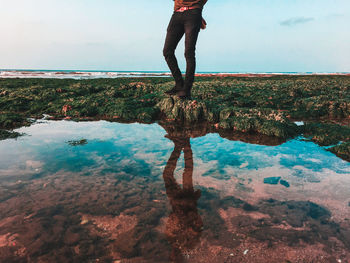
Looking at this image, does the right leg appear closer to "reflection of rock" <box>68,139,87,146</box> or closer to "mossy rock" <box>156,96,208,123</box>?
"mossy rock" <box>156,96,208,123</box>

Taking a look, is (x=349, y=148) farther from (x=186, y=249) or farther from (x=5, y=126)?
(x=5, y=126)

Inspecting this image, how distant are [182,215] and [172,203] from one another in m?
0.21

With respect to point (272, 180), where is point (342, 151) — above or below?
above

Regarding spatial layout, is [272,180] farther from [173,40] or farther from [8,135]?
[8,135]

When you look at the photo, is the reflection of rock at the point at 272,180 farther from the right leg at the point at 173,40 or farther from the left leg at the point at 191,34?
the right leg at the point at 173,40

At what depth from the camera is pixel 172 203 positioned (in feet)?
6.77

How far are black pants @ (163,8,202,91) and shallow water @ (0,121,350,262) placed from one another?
6.37 feet

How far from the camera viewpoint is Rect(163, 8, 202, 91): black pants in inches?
161

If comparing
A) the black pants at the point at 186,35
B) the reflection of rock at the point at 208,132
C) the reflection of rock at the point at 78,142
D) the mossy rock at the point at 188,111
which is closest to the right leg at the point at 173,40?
the black pants at the point at 186,35

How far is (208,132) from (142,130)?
1503 millimetres

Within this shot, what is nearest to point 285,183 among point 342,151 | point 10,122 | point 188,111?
point 342,151

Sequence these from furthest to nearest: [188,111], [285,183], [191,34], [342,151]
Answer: [188,111]
[191,34]
[342,151]
[285,183]

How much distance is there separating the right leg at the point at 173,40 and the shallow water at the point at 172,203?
6.58 feet

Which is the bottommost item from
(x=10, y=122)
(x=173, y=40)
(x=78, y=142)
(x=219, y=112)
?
(x=78, y=142)
